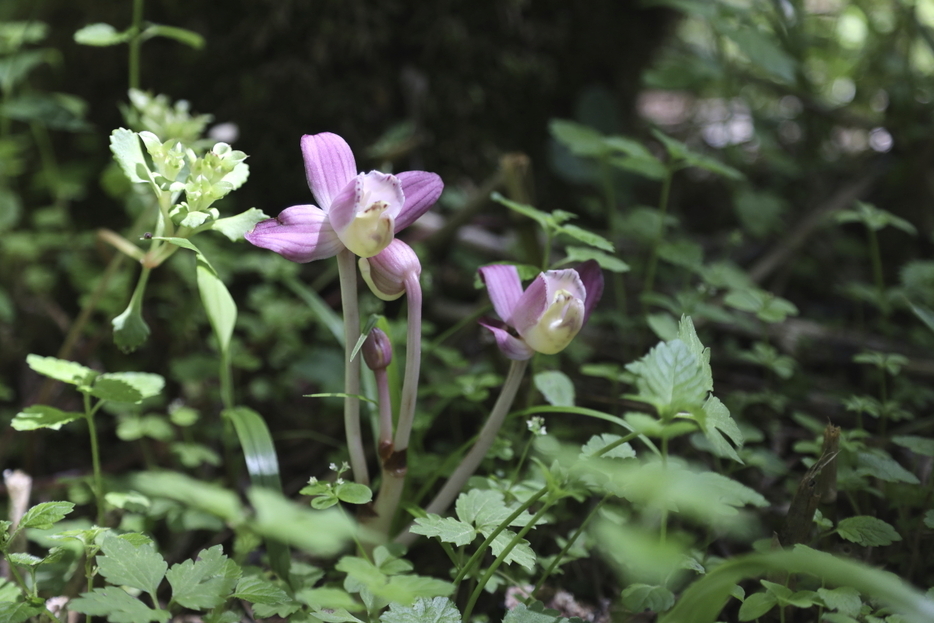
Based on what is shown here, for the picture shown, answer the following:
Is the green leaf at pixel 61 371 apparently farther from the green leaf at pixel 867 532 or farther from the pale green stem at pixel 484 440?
the green leaf at pixel 867 532

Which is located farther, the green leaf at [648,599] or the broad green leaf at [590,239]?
the broad green leaf at [590,239]

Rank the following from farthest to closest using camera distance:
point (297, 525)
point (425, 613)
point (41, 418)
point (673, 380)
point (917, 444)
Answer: point (917, 444) < point (41, 418) < point (425, 613) < point (673, 380) < point (297, 525)

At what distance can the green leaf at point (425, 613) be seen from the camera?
3.24ft

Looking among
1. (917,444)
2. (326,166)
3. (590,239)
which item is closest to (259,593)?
(326,166)

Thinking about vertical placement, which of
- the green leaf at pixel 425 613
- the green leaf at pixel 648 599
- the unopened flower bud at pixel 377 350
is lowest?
the green leaf at pixel 648 599

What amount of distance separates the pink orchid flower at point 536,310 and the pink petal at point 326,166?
1.01 ft

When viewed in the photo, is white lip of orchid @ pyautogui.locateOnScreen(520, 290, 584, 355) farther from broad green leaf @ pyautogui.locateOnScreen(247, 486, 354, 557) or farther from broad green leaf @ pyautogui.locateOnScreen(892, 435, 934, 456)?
broad green leaf @ pyautogui.locateOnScreen(892, 435, 934, 456)

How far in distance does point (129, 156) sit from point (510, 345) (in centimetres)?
77

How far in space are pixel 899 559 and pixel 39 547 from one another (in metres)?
2.02

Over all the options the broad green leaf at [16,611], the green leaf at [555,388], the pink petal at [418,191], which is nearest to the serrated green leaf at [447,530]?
the green leaf at [555,388]

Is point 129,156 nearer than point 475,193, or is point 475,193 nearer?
point 129,156

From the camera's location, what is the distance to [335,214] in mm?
1059

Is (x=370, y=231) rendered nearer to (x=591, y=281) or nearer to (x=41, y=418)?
(x=591, y=281)

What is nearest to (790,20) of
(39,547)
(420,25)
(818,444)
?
(420,25)
